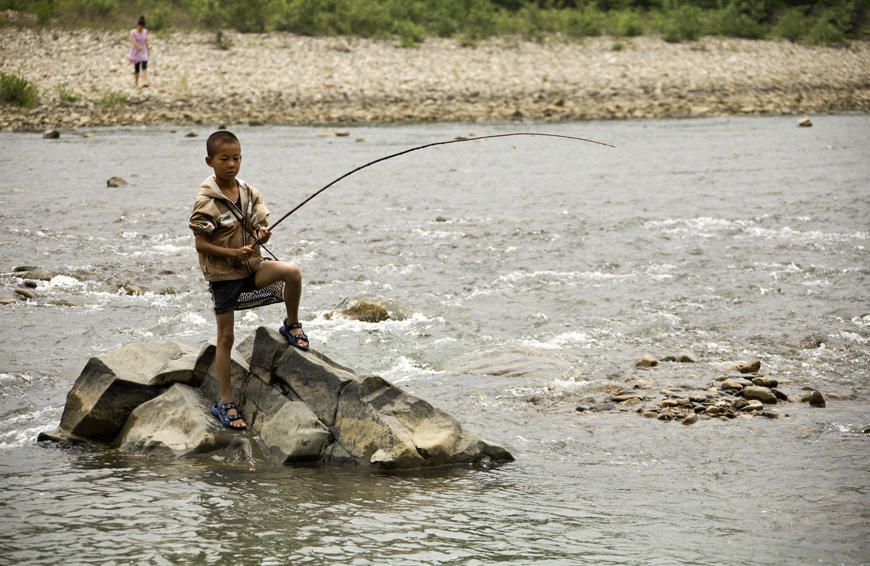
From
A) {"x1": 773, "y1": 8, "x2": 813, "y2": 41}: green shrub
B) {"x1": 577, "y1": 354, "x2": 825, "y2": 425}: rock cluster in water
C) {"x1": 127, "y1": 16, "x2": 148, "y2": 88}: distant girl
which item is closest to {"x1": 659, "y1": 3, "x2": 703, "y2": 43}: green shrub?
{"x1": 773, "y1": 8, "x2": 813, "y2": 41}: green shrub

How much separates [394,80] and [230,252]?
28081 mm

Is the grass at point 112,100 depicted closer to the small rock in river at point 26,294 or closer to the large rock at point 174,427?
the small rock in river at point 26,294

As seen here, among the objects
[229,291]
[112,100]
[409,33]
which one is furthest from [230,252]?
[409,33]

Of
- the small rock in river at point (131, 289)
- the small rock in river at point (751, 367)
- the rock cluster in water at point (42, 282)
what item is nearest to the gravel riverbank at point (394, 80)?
the rock cluster in water at point (42, 282)

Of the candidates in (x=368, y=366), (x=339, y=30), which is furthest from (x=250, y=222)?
(x=339, y=30)

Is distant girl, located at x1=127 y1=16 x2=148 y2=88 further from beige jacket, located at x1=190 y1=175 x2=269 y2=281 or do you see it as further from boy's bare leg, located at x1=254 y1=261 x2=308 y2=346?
boy's bare leg, located at x1=254 y1=261 x2=308 y2=346

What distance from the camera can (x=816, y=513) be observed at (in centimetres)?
593

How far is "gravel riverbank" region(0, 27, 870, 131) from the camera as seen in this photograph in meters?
29.9

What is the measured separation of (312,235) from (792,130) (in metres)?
18.1

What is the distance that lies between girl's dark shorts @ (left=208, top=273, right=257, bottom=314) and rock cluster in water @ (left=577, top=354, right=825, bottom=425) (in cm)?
300

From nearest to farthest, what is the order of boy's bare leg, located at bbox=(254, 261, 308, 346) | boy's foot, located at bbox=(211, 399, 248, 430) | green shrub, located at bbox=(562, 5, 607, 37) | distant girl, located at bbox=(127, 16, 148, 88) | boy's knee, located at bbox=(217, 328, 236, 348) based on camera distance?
boy's bare leg, located at bbox=(254, 261, 308, 346)
boy's knee, located at bbox=(217, 328, 236, 348)
boy's foot, located at bbox=(211, 399, 248, 430)
distant girl, located at bbox=(127, 16, 148, 88)
green shrub, located at bbox=(562, 5, 607, 37)

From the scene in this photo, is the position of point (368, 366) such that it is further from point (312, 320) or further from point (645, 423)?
point (645, 423)

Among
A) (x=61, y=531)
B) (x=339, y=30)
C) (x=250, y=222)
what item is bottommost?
(x=61, y=531)

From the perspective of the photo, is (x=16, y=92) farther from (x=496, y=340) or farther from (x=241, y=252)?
(x=241, y=252)
